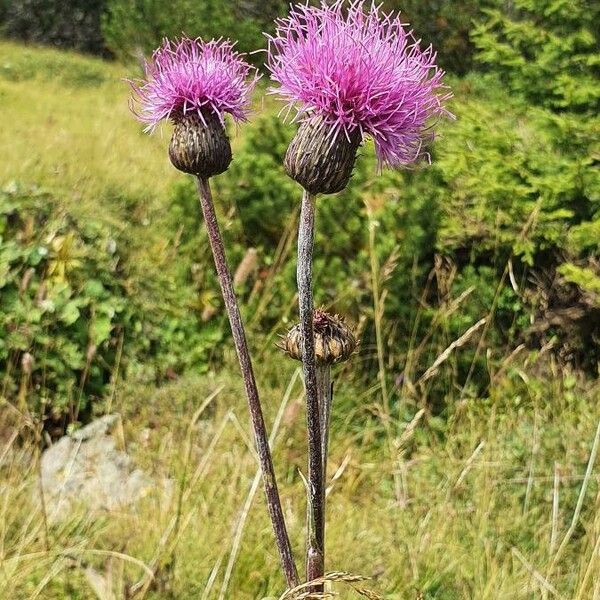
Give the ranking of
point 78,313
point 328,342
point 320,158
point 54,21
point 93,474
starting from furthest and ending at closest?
point 54,21
point 78,313
point 93,474
point 328,342
point 320,158

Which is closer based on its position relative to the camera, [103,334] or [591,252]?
[103,334]

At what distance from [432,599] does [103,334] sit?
7.12 ft

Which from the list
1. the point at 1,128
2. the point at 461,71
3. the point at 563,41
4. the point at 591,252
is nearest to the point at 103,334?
the point at 591,252

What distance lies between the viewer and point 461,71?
14.7m

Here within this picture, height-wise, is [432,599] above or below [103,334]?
above

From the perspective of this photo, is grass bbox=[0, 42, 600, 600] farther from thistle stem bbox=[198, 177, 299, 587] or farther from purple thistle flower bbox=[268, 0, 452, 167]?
purple thistle flower bbox=[268, 0, 452, 167]

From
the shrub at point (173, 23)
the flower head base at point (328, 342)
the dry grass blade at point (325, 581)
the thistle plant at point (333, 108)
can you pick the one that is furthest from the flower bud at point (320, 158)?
the shrub at point (173, 23)

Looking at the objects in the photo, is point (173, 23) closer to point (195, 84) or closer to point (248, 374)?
point (195, 84)

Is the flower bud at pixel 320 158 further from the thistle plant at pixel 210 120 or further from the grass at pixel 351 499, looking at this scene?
the grass at pixel 351 499

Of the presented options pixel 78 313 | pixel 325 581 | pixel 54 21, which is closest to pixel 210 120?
pixel 325 581

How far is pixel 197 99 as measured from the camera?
1251 millimetres

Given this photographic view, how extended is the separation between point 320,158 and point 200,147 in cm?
20

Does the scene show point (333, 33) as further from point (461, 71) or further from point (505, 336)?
point (461, 71)

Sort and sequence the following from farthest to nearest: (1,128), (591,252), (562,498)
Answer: (1,128), (591,252), (562,498)
